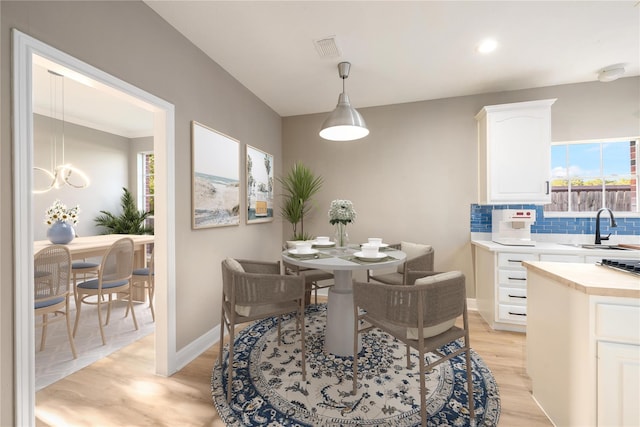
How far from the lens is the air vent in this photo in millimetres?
2285

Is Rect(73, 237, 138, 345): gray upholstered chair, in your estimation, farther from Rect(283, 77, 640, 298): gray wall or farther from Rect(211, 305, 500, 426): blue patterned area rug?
Rect(283, 77, 640, 298): gray wall

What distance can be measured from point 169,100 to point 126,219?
3.94 m

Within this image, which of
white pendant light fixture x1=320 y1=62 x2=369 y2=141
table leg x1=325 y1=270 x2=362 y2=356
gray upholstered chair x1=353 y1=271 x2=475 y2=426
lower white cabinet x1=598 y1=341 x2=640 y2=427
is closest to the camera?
lower white cabinet x1=598 y1=341 x2=640 y2=427

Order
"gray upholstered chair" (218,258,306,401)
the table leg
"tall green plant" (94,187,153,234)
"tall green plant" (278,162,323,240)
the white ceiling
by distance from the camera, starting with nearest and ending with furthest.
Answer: "gray upholstered chair" (218,258,306,401) → the white ceiling → the table leg → "tall green plant" (278,162,323,240) → "tall green plant" (94,187,153,234)

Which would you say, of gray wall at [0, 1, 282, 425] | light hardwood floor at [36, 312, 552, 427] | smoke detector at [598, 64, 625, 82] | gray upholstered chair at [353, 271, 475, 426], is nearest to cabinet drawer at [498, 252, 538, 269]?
light hardwood floor at [36, 312, 552, 427]

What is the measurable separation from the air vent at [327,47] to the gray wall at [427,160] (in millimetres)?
1450

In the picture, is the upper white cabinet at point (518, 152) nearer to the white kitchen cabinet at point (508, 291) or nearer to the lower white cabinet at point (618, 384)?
the white kitchen cabinet at point (508, 291)

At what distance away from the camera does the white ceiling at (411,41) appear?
1.96m

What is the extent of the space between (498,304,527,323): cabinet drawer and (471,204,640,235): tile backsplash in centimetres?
95

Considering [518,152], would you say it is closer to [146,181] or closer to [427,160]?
[427,160]

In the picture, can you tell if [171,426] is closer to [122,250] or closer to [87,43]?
[122,250]

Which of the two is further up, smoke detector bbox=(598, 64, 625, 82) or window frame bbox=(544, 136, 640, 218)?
smoke detector bbox=(598, 64, 625, 82)

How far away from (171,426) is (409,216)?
10.4 feet

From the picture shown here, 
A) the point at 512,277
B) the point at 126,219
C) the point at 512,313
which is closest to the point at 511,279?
the point at 512,277
